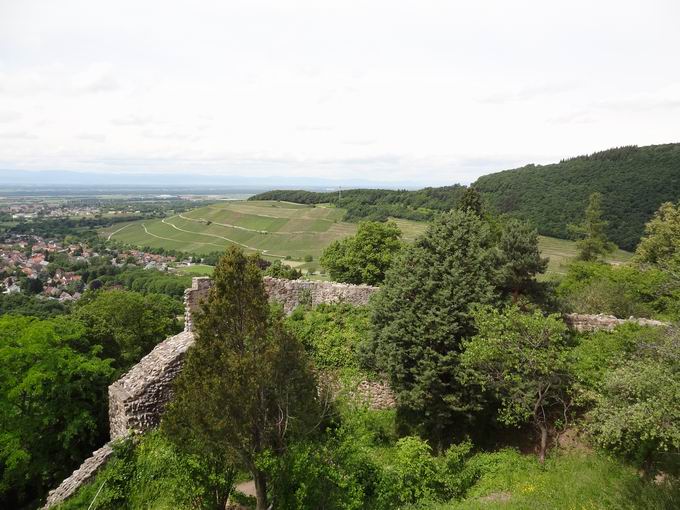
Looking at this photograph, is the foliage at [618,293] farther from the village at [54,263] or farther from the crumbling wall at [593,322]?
the village at [54,263]

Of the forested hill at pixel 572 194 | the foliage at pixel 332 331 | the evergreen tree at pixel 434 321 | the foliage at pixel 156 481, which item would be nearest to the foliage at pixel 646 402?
the evergreen tree at pixel 434 321

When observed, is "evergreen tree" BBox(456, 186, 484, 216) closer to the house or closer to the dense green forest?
the dense green forest

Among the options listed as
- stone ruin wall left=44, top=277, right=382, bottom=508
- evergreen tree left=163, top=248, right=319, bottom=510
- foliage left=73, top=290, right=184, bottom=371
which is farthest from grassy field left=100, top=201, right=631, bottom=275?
evergreen tree left=163, top=248, right=319, bottom=510

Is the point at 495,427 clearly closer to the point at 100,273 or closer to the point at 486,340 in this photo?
the point at 486,340

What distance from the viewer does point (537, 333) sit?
10.4m

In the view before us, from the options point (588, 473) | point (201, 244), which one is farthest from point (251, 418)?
point (201, 244)

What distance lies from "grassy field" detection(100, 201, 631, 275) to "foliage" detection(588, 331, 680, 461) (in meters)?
48.1

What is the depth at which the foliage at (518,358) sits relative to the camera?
10.1 meters

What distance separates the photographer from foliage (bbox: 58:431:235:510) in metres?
8.30

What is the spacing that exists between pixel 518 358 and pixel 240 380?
688 centimetres

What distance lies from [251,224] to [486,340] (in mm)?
96150

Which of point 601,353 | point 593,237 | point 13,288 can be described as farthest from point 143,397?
point 13,288

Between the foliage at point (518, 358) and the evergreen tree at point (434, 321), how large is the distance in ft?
2.52

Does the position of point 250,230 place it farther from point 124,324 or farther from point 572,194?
point 124,324
